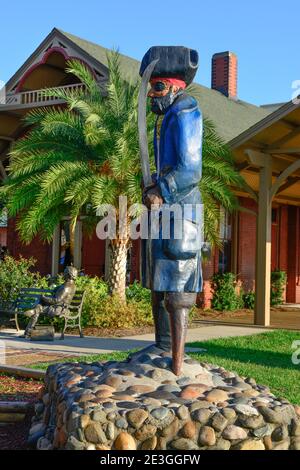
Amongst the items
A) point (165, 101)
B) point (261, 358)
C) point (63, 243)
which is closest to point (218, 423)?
point (165, 101)


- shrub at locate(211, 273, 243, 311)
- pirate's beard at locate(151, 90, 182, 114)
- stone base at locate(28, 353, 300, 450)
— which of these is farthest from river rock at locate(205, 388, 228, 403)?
shrub at locate(211, 273, 243, 311)

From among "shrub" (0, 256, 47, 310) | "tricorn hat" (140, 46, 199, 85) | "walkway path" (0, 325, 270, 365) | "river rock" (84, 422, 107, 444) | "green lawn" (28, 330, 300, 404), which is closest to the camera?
"river rock" (84, 422, 107, 444)

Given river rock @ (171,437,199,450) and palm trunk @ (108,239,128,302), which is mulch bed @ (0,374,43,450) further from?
palm trunk @ (108,239,128,302)

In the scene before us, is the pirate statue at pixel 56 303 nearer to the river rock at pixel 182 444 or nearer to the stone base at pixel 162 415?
the stone base at pixel 162 415

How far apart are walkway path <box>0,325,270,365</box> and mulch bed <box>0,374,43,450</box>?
1327 mm

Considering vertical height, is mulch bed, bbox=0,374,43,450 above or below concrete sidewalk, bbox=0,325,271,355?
below

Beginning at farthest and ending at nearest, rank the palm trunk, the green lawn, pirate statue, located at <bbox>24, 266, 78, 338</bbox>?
1. the palm trunk
2. pirate statue, located at <bbox>24, 266, 78, 338</bbox>
3. the green lawn

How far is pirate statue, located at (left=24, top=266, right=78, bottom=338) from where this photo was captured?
11598 mm

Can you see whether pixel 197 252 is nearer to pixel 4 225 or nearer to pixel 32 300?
pixel 32 300

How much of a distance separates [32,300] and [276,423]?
882cm

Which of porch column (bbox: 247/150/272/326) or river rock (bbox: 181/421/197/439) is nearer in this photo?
river rock (bbox: 181/421/197/439)

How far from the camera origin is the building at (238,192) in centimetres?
1448

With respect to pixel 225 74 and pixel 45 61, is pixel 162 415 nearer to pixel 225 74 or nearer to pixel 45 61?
pixel 45 61

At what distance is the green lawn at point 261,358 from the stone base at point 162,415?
89.9 inches
